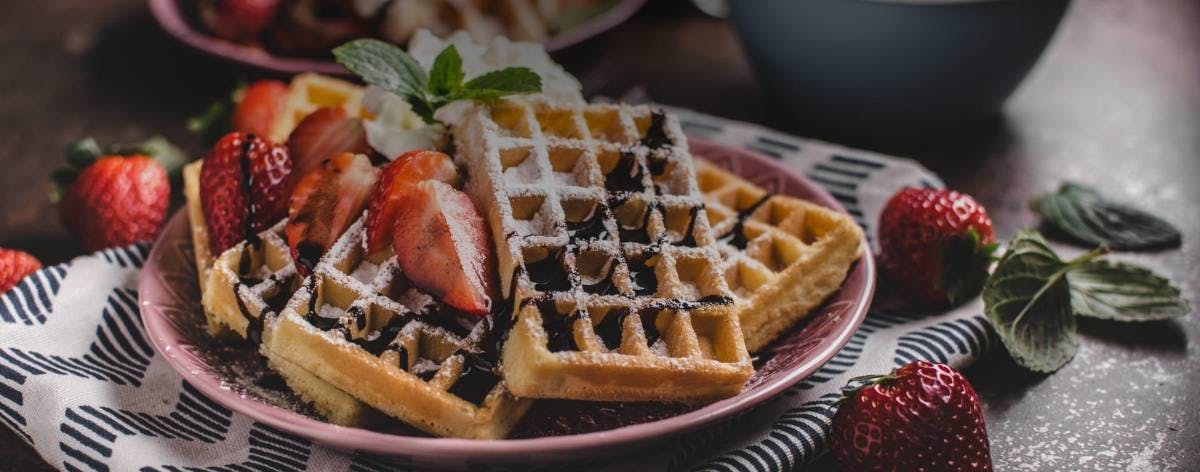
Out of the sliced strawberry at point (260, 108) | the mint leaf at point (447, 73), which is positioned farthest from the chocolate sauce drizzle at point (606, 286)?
the sliced strawberry at point (260, 108)

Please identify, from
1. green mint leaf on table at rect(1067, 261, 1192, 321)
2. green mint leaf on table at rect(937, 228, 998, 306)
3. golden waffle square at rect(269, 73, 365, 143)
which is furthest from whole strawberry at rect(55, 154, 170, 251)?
green mint leaf on table at rect(1067, 261, 1192, 321)

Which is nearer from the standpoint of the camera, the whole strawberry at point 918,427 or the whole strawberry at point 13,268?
the whole strawberry at point 918,427

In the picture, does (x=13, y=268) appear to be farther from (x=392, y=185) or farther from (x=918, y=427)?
(x=918, y=427)

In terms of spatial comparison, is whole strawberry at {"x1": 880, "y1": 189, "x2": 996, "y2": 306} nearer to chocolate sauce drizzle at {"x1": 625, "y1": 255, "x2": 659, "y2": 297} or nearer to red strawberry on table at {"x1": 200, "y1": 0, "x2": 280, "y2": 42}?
chocolate sauce drizzle at {"x1": 625, "y1": 255, "x2": 659, "y2": 297}

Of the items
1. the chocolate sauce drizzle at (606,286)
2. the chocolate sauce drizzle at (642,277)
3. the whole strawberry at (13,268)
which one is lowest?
the whole strawberry at (13,268)

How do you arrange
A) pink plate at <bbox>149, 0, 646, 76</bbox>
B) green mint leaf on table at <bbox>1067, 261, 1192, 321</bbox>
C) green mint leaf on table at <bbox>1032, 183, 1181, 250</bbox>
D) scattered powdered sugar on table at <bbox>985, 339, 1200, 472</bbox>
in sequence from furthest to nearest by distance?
pink plate at <bbox>149, 0, 646, 76</bbox>
green mint leaf on table at <bbox>1032, 183, 1181, 250</bbox>
green mint leaf on table at <bbox>1067, 261, 1192, 321</bbox>
scattered powdered sugar on table at <bbox>985, 339, 1200, 472</bbox>

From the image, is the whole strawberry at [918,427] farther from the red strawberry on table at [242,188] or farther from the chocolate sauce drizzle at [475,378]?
the red strawberry on table at [242,188]

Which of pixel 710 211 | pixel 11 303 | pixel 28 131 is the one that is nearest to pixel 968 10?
pixel 710 211

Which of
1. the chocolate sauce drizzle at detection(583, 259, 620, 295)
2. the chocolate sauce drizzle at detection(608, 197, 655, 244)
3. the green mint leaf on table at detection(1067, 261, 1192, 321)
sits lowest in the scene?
the green mint leaf on table at detection(1067, 261, 1192, 321)
